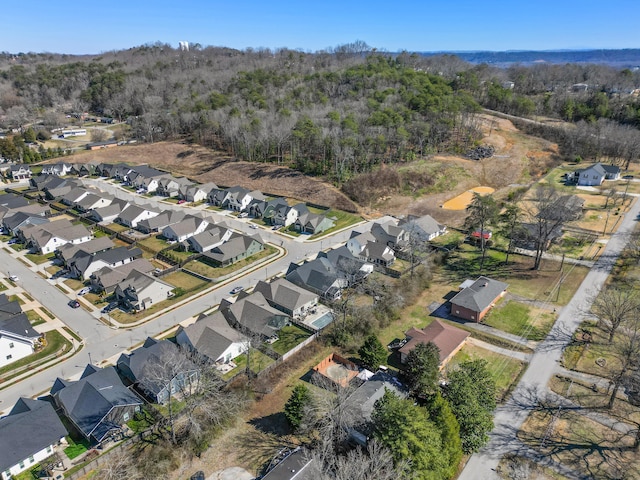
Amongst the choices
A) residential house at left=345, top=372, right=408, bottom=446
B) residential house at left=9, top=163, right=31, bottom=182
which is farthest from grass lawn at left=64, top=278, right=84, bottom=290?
residential house at left=9, top=163, right=31, bottom=182

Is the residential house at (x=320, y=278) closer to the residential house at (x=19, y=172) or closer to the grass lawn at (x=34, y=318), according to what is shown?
the grass lawn at (x=34, y=318)

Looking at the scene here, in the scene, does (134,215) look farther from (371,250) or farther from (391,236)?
(391,236)

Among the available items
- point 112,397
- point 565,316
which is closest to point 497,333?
point 565,316

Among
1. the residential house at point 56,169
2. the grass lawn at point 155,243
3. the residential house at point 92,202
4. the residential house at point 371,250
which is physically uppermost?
the residential house at point 56,169

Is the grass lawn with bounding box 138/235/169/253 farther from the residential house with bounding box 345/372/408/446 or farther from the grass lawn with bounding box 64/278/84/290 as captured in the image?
the residential house with bounding box 345/372/408/446

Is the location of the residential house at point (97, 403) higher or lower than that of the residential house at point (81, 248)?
lower

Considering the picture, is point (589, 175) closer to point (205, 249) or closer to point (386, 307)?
point (386, 307)

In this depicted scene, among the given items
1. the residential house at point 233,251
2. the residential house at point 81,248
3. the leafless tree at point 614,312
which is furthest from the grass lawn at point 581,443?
the residential house at point 81,248

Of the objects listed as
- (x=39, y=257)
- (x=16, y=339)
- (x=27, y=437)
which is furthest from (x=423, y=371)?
(x=39, y=257)
